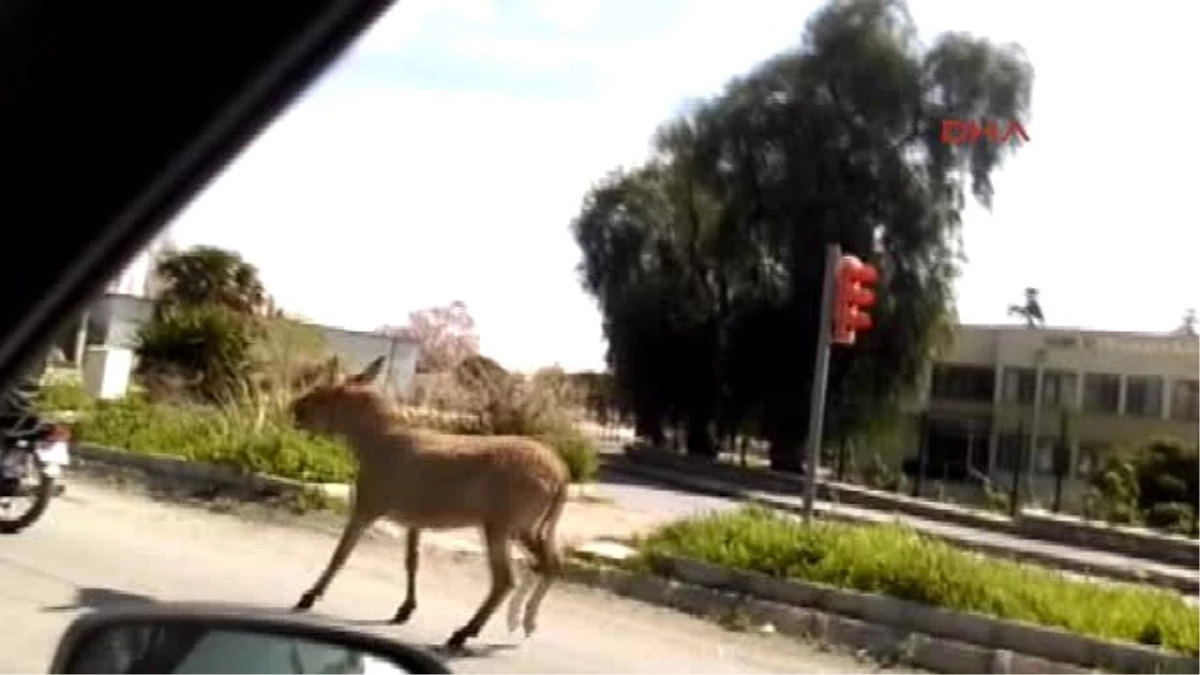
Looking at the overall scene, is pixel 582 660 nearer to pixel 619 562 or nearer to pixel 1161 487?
pixel 619 562

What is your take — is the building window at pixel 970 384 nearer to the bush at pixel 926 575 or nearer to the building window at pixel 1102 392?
the building window at pixel 1102 392

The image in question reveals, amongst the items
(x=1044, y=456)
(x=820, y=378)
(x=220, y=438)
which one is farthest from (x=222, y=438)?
(x=1044, y=456)

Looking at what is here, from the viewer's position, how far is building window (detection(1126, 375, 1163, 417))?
55.5 meters

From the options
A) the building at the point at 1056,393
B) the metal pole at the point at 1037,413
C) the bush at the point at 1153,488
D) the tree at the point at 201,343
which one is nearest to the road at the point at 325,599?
the tree at the point at 201,343

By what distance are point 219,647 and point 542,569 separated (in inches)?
292

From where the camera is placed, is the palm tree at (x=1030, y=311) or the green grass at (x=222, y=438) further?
the palm tree at (x=1030, y=311)

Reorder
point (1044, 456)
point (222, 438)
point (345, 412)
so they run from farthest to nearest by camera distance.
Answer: point (1044, 456) < point (222, 438) < point (345, 412)

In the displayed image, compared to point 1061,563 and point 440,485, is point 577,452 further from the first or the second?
point 440,485

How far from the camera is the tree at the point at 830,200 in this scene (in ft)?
122

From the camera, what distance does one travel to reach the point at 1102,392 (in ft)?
186

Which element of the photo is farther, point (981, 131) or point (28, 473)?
point (981, 131)

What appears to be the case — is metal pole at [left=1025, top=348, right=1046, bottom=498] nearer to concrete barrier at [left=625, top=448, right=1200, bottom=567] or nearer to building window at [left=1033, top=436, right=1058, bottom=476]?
building window at [left=1033, top=436, right=1058, bottom=476]

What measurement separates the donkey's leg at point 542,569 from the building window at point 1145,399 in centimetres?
4697

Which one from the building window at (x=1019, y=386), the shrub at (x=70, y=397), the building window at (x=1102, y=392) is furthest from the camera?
the building window at (x=1019, y=386)
